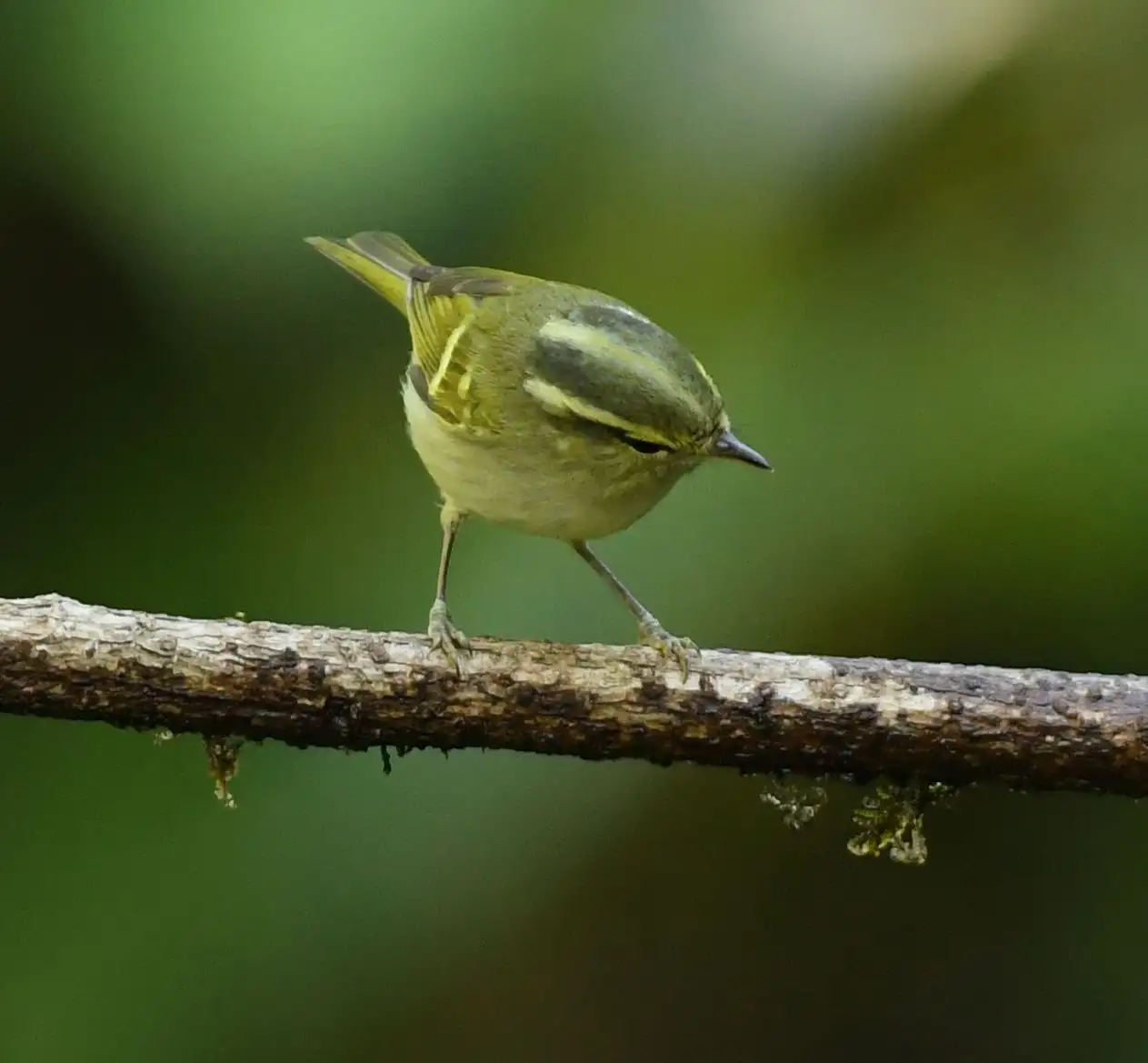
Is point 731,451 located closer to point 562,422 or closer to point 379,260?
point 562,422

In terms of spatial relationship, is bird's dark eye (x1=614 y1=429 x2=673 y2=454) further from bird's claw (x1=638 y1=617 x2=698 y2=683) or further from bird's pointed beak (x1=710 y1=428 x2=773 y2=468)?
bird's claw (x1=638 y1=617 x2=698 y2=683)

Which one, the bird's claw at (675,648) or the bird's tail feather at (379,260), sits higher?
the bird's tail feather at (379,260)

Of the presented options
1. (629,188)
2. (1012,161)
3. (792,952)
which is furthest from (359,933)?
(1012,161)

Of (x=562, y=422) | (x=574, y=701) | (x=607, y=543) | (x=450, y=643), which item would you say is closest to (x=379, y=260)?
(x=607, y=543)

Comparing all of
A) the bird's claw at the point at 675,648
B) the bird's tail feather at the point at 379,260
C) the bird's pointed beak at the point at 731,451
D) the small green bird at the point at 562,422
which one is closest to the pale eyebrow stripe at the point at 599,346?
the small green bird at the point at 562,422

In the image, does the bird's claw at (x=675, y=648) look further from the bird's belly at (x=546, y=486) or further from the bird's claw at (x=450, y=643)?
the bird's claw at (x=450, y=643)

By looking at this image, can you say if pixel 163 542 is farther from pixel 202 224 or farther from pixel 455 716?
pixel 455 716
